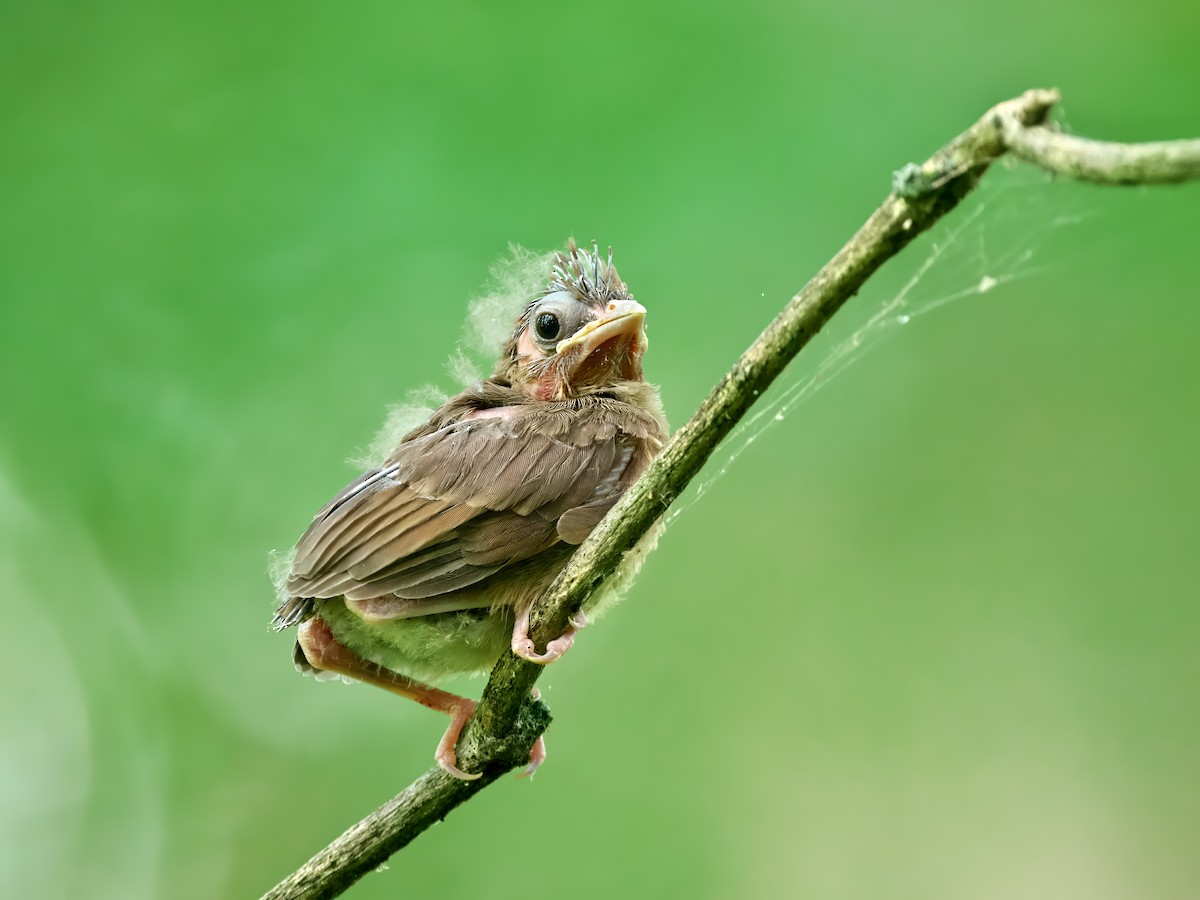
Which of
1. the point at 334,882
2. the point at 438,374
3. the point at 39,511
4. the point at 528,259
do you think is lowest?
the point at 334,882

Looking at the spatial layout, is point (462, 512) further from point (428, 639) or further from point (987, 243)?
point (987, 243)

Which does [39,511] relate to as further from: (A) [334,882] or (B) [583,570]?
(B) [583,570]

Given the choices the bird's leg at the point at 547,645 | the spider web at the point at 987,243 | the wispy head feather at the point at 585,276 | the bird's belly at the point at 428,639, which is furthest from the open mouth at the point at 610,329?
the bird's leg at the point at 547,645

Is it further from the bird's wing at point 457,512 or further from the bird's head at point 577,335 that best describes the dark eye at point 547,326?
the bird's wing at point 457,512

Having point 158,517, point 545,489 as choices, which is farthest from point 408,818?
point 158,517

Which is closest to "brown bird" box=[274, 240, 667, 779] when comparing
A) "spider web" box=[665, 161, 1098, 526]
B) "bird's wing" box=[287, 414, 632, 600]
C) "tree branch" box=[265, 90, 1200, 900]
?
"bird's wing" box=[287, 414, 632, 600]

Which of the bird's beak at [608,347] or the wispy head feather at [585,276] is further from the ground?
the wispy head feather at [585,276]

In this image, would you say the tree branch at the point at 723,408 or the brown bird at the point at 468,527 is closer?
the tree branch at the point at 723,408
